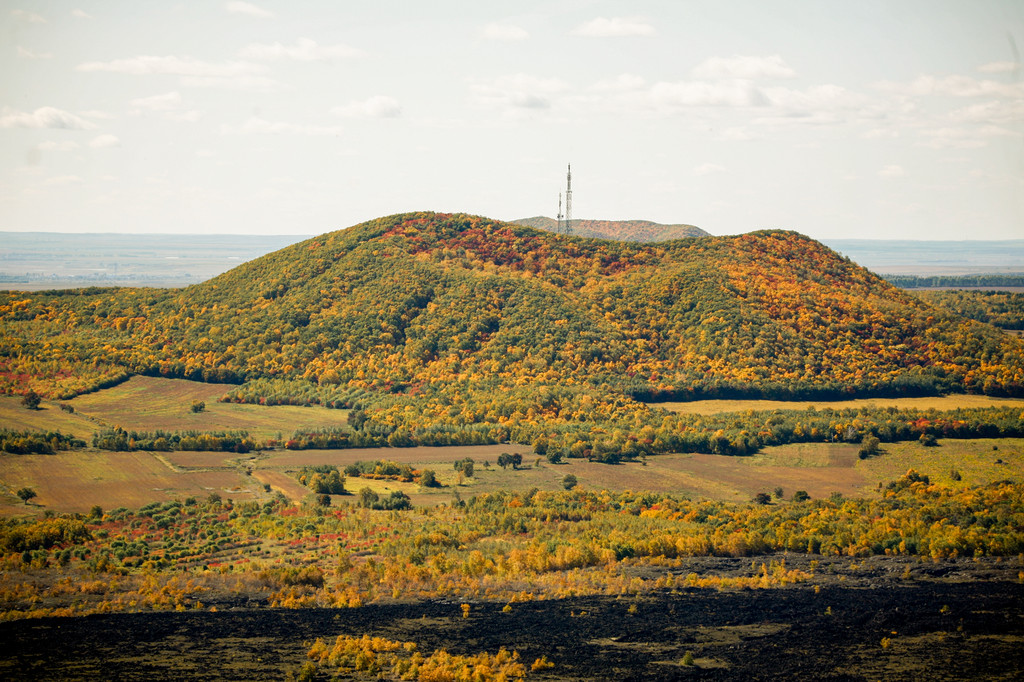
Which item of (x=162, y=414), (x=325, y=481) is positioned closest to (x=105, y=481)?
(x=325, y=481)

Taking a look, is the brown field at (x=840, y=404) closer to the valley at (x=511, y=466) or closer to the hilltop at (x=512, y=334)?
the valley at (x=511, y=466)

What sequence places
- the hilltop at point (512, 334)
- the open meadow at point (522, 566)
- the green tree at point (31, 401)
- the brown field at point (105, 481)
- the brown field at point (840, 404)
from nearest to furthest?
the open meadow at point (522, 566)
the brown field at point (105, 481)
the green tree at point (31, 401)
the brown field at point (840, 404)
the hilltop at point (512, 334)

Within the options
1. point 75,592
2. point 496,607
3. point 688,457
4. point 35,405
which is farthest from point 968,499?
point 35,405

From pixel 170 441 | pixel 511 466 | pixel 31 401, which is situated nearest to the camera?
pixel 511 466

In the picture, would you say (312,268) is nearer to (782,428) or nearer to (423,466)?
(423,466)

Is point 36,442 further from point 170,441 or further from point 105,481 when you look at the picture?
point 105,481

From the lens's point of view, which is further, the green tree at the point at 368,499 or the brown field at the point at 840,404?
the brown field at the point at 840,404

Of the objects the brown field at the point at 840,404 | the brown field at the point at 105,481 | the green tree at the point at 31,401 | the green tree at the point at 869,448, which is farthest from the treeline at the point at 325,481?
the green tree at the point at 869,448
